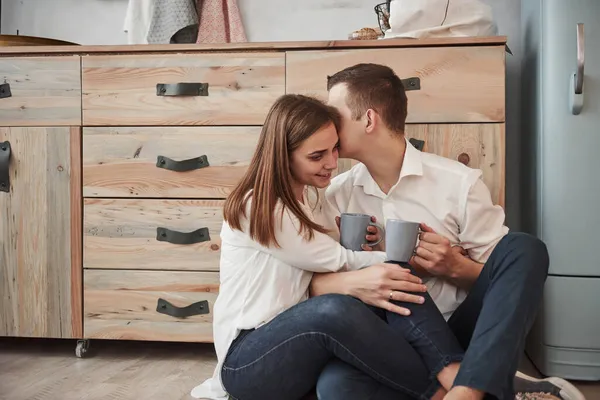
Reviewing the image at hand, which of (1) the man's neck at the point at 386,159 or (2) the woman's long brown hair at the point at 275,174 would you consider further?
(1) the man's neck at the point at 386,159

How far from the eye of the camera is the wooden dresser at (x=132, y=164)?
1.80 meters

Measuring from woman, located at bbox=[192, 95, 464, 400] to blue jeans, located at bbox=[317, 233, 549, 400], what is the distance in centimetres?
4

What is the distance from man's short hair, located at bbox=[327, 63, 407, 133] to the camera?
1.46m

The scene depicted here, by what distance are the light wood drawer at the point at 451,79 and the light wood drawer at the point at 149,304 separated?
30.3 inches

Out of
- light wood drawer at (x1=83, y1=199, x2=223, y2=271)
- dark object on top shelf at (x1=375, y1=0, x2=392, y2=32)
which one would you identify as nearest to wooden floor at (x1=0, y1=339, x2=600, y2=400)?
light wood drawer at (x1=83, y1=199, x2=223, y2=271)

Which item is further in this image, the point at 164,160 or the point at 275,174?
the point at 164,160

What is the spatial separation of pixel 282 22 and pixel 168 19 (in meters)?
0.41

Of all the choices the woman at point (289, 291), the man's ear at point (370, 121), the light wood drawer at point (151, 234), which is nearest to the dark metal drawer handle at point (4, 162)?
the light wood drawer at point (151, 234)

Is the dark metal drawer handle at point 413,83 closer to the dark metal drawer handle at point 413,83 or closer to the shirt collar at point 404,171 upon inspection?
the dark metal drawer handle at point 413,83

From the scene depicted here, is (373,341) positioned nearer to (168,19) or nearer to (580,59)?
(580,59)

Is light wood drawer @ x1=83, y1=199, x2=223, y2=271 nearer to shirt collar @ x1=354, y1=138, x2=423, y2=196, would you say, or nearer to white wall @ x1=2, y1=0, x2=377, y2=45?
shirt collar @ x1=354, y1=138, x2=423, y2=196

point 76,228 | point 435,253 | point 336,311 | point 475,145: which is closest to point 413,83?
point 475,145

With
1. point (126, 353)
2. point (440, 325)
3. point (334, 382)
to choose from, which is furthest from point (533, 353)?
point (126, 353)

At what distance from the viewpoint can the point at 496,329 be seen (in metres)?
1.08
